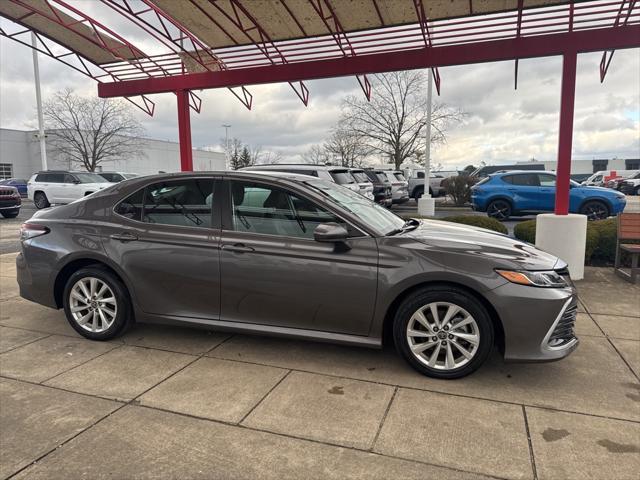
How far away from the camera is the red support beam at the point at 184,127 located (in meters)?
9.14

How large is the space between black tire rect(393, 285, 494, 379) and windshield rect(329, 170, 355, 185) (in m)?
8.20

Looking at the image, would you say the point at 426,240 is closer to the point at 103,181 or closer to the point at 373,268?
the point at 373,268

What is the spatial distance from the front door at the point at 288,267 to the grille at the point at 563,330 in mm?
→ 1333

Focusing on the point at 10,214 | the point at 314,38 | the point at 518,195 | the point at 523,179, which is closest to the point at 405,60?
the point at 314,38

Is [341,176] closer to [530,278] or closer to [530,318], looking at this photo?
[530,278]

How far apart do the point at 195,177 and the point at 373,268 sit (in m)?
1.83

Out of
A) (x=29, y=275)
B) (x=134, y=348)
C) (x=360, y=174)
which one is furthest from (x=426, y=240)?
(x=360, y=174)

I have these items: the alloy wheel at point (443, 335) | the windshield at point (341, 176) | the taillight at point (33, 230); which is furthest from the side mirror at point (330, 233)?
the windshield at point (341, 176)

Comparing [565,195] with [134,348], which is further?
[565,195]

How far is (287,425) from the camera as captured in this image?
291 cm

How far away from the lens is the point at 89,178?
2031 cm

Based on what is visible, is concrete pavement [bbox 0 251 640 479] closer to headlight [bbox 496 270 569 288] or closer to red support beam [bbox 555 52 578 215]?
headlight [bbox 496 270 569 288]

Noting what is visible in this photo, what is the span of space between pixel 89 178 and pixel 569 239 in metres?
19.6

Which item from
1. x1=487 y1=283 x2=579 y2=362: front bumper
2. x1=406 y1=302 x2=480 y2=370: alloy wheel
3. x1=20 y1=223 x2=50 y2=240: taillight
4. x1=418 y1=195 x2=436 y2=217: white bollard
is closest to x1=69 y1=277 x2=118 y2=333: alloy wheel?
x1=20 y1=223 x2=50 y2=240: taillight
